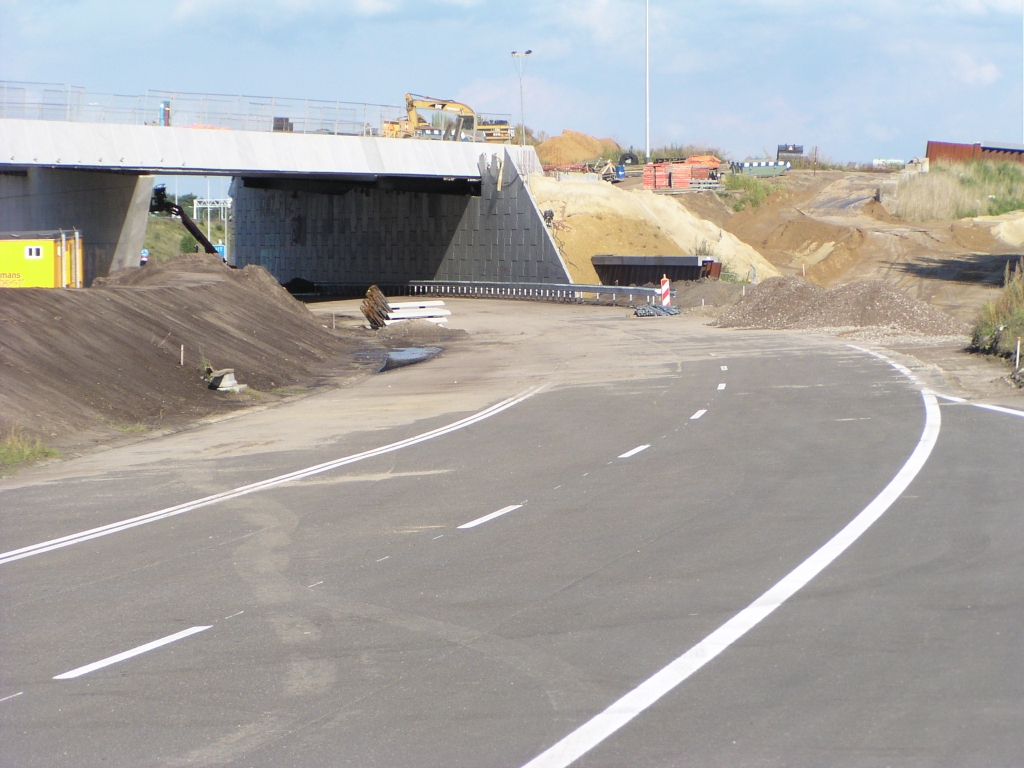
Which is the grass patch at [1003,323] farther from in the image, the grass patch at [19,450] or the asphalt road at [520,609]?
the grass patch at [19,450]

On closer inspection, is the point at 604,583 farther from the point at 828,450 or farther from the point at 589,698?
the point at 828,450

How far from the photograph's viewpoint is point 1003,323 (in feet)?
84.4

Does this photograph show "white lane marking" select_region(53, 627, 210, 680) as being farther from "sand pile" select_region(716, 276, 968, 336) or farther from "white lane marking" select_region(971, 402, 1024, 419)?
"sand pile" select_region(716, 276, 968, 336)

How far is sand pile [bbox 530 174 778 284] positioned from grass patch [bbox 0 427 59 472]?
150 ft

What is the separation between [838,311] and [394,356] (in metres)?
16.2

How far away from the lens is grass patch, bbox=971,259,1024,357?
24.6 meters

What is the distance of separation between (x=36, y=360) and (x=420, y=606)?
1468 cm

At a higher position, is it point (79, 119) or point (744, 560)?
point (79, 119)

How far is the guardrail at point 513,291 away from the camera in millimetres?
53781

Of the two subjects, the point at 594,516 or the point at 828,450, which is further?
the point at 828,450

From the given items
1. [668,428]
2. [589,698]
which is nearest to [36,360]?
[668,428]

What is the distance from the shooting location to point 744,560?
8.87 meters

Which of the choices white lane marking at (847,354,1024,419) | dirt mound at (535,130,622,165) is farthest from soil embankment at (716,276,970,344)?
dirt mound at (535,130,622,165)

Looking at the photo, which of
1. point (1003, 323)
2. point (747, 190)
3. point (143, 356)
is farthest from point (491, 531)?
point (747, 190)
